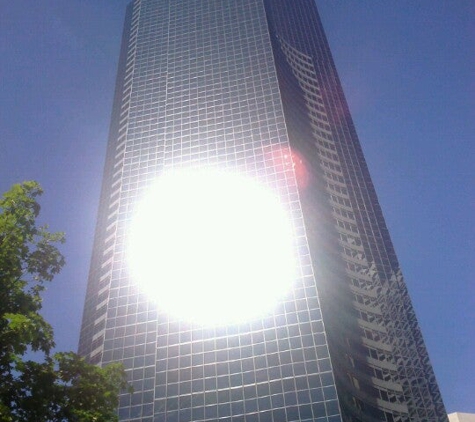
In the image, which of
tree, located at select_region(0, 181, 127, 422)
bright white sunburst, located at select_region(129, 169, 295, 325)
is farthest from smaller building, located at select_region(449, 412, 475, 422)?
tree, located at select_region(0, 181, 127, 422)

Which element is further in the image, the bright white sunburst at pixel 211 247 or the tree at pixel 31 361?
the bright white sunburst at pixel 211 247

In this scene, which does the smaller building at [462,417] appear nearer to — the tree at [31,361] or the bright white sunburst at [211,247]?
the bright white sunburst at [211,247]

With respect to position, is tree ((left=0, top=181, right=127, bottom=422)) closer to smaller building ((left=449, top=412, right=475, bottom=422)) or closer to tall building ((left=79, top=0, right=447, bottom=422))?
tall building ((left=79, top=0, right=447, bottom=422))

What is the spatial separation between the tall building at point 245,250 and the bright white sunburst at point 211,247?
34 cm

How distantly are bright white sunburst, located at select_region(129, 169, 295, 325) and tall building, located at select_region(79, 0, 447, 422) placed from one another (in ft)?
1.12

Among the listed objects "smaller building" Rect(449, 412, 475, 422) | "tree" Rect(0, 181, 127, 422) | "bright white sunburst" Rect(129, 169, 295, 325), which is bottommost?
"tree" Rect(0, 181, 127, 422)

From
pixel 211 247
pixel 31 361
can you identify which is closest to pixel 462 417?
pixel 211 247

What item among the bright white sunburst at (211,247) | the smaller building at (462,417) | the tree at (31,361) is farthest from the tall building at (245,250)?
the tree at (31,361)

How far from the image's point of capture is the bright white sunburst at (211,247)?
71.6 meters

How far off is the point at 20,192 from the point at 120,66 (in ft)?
396

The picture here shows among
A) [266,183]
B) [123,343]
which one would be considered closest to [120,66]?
[266,183]

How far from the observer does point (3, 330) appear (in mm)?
16578

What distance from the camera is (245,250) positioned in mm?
78938

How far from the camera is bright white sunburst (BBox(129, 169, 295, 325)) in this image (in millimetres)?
71625
